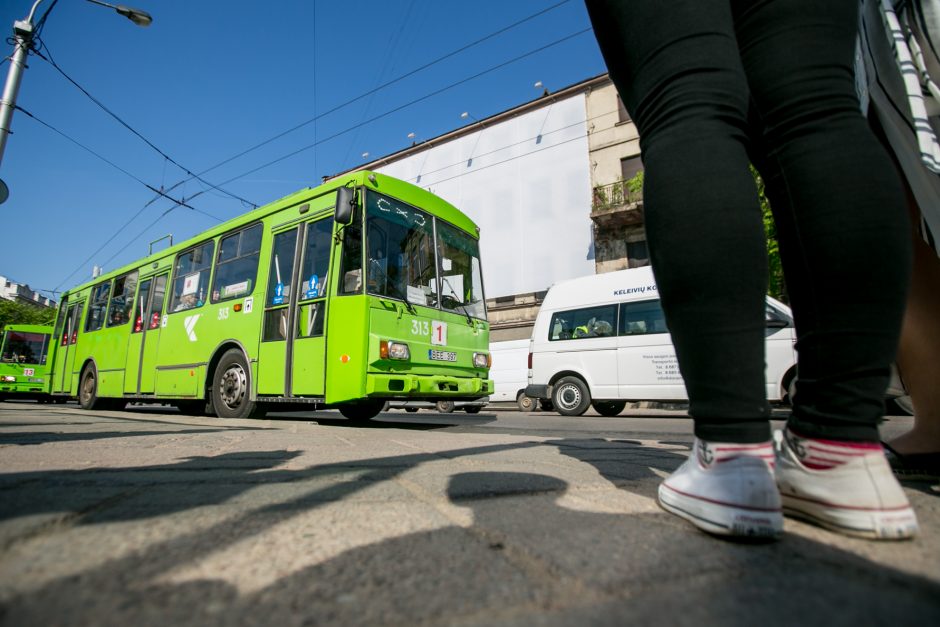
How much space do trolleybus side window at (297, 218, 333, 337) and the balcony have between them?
41.1ft

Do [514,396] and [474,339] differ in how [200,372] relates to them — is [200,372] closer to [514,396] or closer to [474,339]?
[474,339]

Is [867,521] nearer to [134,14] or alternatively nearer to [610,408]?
[610,408]

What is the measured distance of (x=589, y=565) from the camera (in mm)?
628

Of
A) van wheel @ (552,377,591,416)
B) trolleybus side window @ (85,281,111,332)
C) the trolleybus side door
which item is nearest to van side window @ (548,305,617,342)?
van wheel @ (552,377,591,416)

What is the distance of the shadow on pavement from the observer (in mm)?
478

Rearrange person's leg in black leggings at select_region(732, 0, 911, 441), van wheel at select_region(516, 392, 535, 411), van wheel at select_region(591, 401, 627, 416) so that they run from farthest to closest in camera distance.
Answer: van wheel at select_region(516, 392, 535, 411) → van wheel at select_region(591, 401, 627, 416) → person's leg in black leggings at select_region(732, 0, 911, 441)

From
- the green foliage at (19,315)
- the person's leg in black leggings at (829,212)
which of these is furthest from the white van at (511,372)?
the green foliage at (19,315)

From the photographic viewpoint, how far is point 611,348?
8.05m

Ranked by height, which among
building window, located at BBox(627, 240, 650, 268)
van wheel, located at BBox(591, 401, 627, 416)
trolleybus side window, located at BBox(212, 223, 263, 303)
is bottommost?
van wheel, located at BBox(591, 401, 627, 416)

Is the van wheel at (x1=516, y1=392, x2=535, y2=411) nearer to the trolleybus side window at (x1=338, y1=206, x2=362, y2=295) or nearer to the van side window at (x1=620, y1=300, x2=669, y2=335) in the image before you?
the van side window at (x1=620, y1=300, x2=669, y2=335)

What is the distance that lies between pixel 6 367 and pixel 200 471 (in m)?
20.7

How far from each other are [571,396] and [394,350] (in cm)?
479

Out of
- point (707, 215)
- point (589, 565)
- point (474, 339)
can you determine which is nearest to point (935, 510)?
point (707, 215)

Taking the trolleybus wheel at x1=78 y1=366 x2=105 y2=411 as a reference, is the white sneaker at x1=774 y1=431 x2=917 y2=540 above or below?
below
